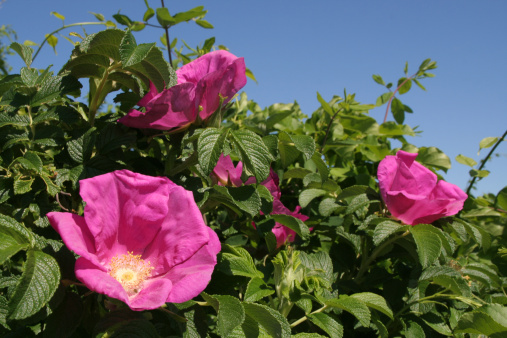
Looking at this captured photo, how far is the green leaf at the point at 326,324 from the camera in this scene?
1116 mm

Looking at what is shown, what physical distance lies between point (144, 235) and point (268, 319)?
32 cm

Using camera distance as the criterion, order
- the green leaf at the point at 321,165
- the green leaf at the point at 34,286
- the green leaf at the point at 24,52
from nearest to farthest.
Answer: the green leaf at the point at 34,286, the green leaf at the point at 24,52, the green leaf at the point at 321,165

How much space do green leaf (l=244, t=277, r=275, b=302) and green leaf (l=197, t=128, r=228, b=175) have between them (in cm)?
32

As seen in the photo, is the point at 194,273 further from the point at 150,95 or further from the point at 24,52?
the point at 24,52

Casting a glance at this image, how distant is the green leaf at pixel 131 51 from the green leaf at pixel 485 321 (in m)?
1.12

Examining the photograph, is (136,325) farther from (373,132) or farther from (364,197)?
(373,132)

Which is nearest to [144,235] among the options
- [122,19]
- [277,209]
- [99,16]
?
[277,209]

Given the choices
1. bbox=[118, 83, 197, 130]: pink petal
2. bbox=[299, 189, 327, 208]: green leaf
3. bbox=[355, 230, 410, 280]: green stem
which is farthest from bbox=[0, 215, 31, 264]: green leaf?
bbox=[355, 230, 410, 280]: green stem

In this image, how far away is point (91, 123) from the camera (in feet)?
3.93

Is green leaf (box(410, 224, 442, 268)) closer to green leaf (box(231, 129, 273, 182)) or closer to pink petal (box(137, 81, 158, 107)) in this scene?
green leaf (box(231, 129, 273, 182))

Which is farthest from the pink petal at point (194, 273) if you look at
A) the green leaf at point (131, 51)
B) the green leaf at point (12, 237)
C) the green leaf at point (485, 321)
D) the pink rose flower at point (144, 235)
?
the green leaf at point (485, 321)

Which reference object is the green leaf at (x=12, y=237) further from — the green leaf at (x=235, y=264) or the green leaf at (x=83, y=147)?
the green leaf at (x=235, y=264)

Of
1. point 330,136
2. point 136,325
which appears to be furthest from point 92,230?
point 330,136

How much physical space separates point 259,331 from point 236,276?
0.15 meters
